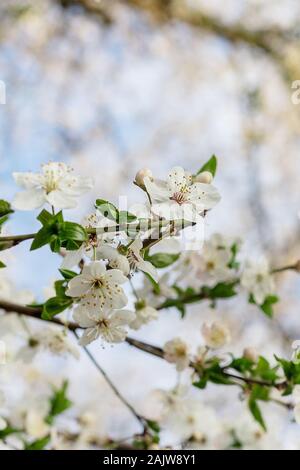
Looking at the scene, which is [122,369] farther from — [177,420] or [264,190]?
[177,420]

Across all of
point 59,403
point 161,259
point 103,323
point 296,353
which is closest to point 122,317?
→ point 103,323

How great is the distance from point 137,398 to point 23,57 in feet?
8.88

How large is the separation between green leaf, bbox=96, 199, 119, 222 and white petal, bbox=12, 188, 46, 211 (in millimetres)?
56

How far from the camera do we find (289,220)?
464 centimetres

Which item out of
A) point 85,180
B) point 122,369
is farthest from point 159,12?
point 85,180

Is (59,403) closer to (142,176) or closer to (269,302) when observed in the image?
(269,302)

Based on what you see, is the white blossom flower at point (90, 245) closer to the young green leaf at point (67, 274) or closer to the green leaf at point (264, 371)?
the young green leaf at point (67, 274)

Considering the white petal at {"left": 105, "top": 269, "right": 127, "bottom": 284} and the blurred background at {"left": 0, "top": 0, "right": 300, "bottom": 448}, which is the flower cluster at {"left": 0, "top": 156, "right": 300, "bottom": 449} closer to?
the white petal at {"left": 105, "top": 269, "right": 127, "bottom": 284}

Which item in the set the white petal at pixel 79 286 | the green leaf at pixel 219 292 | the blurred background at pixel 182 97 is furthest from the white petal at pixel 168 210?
the blurred background at pixel 182 97

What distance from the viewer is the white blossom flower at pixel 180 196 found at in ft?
1.87

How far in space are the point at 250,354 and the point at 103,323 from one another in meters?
0.30

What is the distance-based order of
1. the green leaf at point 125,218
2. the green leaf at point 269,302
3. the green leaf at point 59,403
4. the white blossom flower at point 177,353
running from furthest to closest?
the green leaf at point 59,403 → the green leaf at point 269,302 → the white blossom flower at point 177,353 → the green leaf at point 125,218

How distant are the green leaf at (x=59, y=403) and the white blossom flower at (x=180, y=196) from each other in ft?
1.93
